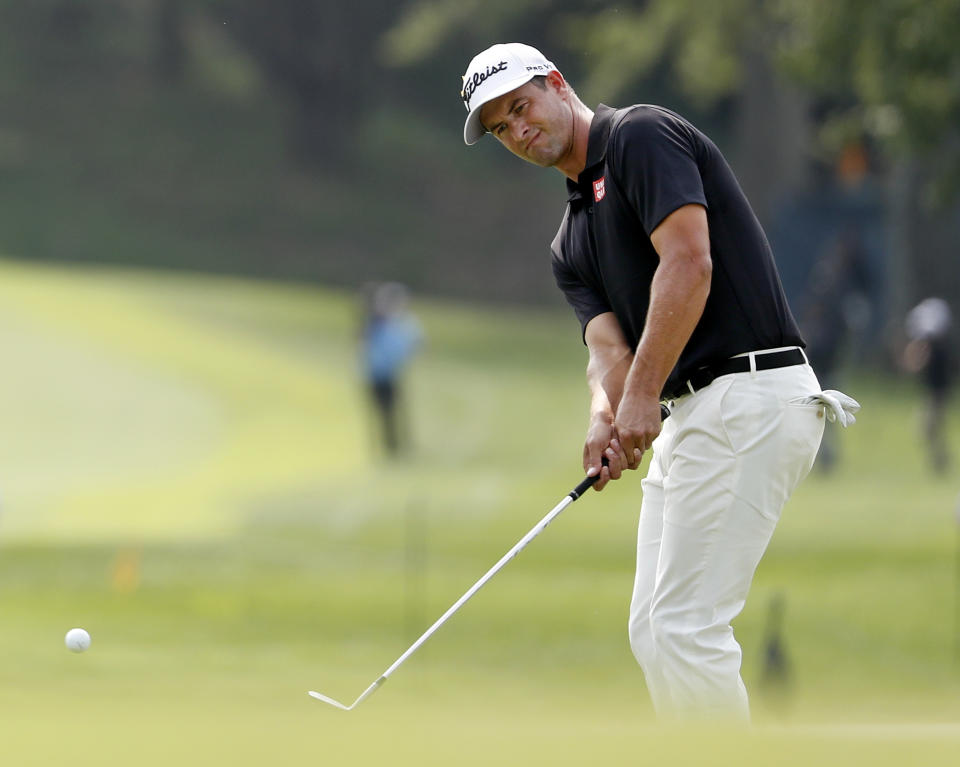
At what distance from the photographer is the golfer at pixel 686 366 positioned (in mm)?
4086

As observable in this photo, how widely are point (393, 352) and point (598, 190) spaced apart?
1377cm

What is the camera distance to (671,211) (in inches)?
159

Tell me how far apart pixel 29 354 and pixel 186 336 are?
1772mm

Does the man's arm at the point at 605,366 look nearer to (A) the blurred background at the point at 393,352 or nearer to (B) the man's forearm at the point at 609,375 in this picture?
(B) the man's forearm at the point at 609,375

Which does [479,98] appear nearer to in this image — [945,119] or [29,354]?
[945,119]

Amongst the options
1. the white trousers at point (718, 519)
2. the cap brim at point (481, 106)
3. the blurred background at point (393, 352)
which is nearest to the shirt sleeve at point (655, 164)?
the cap brim at point (481, 106)

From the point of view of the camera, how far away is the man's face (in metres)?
4.37

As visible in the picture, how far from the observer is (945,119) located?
10.6m

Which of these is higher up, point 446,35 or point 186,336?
point 446,35

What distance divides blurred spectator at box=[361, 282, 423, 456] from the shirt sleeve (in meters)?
13.6

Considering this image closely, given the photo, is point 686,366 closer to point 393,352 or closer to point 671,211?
point 671,211

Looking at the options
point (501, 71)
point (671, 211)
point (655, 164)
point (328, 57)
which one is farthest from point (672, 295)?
point (328, 57)

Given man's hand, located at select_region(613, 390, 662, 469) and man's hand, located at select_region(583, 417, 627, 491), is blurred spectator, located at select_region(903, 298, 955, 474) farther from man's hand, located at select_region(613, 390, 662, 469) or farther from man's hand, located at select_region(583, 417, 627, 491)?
man's hand, located at select_region(613, 390, 662, 469)

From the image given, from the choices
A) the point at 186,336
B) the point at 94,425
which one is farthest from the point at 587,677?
the point at 186,336
